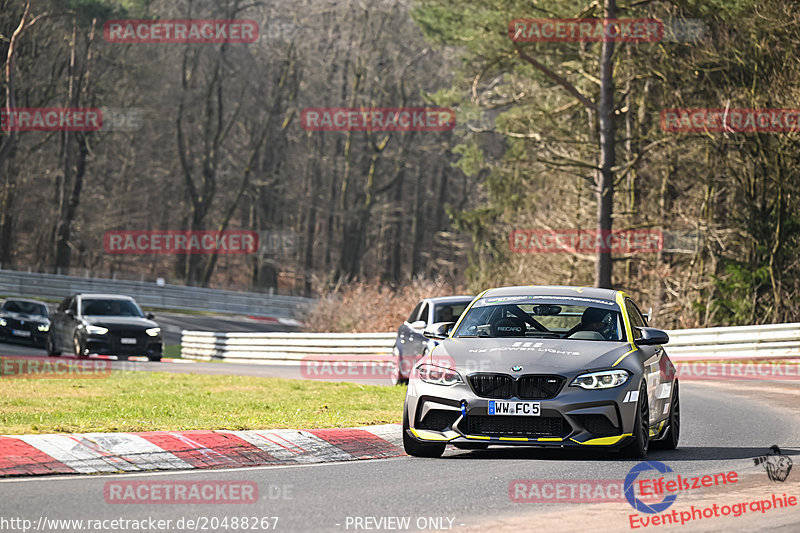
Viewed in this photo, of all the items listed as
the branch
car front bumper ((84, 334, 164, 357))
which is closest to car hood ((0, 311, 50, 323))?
car front bumper ((84, 334, 164, 357))

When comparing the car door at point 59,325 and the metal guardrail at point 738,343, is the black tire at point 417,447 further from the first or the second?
the car door at point 59,325

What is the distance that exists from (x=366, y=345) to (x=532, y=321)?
22.0m

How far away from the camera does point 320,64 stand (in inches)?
2837

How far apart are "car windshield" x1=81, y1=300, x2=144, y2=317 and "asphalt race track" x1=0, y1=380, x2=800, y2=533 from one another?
66.7 ft

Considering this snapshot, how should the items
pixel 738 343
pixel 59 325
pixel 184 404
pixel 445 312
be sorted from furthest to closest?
pixel 59 325, pixel 738 343, pixel 445 312, pixel 184 404

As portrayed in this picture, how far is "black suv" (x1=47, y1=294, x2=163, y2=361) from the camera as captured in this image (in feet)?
94.4

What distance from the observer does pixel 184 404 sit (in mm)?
14961

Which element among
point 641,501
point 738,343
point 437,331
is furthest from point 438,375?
point 738,343

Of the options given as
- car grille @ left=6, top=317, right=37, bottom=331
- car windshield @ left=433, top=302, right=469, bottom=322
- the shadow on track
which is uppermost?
car windshield @ left=433, top=302, right=469, bottom=322

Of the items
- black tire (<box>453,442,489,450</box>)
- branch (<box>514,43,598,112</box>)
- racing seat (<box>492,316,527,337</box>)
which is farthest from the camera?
branch (<box>514,43,598,112</box>)

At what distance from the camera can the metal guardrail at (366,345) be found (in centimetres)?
2703

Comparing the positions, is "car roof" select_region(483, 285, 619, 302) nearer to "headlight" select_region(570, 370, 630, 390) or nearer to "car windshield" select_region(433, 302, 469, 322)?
"headlight" select_region(570, 370, 630, 390)

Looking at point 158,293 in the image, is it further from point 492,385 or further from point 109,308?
point 492,385

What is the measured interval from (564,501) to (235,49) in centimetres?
6567
